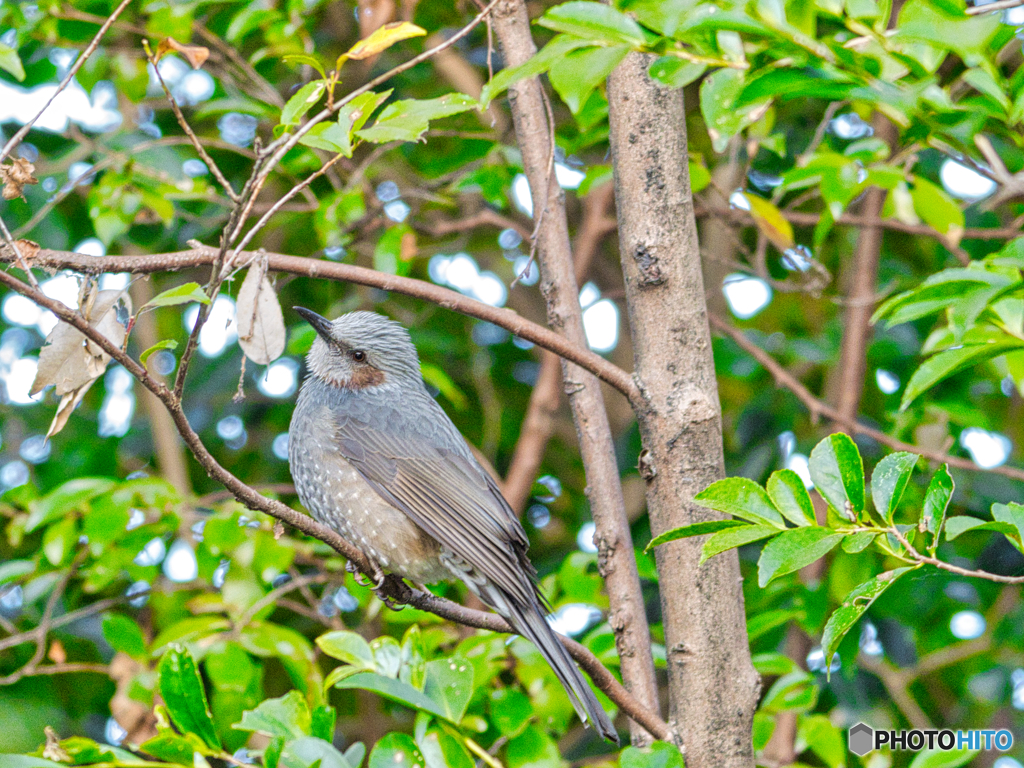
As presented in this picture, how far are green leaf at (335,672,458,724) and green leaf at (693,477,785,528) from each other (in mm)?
1026

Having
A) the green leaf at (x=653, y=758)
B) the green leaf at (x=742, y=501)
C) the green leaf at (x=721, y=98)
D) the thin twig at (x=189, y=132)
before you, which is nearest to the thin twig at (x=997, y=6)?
the green leaf at (x=721, y=98)

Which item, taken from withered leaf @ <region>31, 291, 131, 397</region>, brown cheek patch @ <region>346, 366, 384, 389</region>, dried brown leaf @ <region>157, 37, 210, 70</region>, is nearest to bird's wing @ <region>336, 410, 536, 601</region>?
brown cheek patch @ <region>346, 366, 384, 389</region>

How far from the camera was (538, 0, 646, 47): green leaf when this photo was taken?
1479 mm

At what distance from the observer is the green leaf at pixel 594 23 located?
1479 millimetres

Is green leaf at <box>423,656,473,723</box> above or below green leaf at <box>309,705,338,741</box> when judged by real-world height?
above

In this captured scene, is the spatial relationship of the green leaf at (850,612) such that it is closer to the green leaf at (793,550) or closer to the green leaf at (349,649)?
the green leaf at (793,550)

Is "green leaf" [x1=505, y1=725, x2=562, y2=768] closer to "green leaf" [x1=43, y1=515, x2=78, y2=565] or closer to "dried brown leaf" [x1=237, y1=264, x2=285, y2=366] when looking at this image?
"dried brown leaf" [x1=237, y1=264, x2=285, y2=366]

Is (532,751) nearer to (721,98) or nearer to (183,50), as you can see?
(721,98)

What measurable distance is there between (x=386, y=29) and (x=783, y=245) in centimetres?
182

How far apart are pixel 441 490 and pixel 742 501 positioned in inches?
63.3

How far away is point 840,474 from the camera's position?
67.4 inches

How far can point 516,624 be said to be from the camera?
2590mm

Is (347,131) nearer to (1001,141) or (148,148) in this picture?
(148,148)

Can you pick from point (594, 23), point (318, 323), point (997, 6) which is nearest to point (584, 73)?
point (594, 23)
